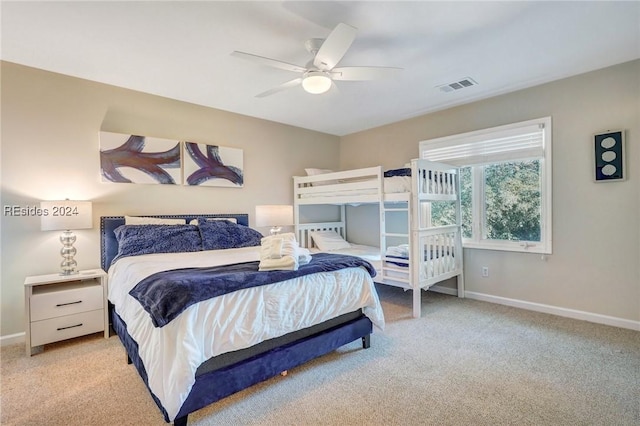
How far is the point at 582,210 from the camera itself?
125 inches

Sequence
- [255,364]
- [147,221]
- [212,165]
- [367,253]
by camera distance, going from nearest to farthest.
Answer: [255,364]
[147,221]
[212,165]
[367,253]

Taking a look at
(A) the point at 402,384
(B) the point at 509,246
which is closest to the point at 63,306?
(A) the point at 402,384

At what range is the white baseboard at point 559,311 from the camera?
2978 mm

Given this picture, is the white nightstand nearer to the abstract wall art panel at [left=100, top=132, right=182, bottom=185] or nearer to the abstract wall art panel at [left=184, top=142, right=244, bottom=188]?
the abstract wall art panel at [left=100, top=132, right=182, bottom=185]

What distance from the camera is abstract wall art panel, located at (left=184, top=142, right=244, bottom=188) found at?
3.79 m

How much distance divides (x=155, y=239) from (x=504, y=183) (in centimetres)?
402

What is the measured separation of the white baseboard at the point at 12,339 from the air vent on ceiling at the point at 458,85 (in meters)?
4.89

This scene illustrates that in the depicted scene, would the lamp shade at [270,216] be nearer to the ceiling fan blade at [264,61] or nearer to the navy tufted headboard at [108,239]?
the navy tufted headboard at [108,239]

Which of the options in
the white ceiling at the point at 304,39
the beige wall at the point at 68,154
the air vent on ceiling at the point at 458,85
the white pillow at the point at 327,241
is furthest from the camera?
the white pillow at the point at 327,241

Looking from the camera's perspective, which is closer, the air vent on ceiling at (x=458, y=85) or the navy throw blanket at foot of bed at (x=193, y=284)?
the navy throw blanket at foot of bed at (x=193, y=284)

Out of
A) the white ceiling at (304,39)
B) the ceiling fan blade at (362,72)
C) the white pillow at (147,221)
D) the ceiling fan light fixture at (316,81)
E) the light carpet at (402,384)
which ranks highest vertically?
the white ceiling at (304,39)

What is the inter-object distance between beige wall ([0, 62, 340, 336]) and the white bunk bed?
1784mm

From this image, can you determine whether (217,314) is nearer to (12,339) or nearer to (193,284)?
(193,284)

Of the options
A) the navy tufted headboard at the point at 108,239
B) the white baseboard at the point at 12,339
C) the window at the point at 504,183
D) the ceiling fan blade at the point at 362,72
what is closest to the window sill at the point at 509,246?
the window at the point at 504,183
